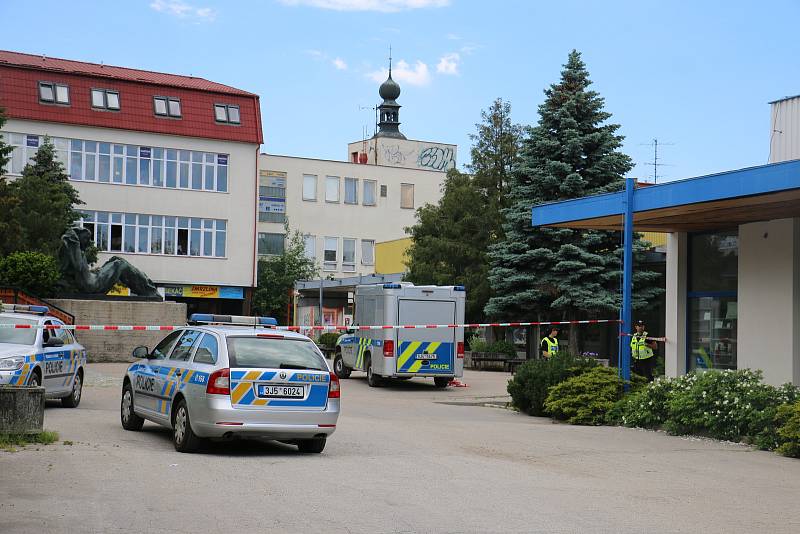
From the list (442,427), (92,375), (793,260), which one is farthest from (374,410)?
(92,375)

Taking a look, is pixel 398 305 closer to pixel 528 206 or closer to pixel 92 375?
pixel 92 375

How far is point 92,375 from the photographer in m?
28.9

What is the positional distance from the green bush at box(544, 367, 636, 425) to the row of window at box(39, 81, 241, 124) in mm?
38611

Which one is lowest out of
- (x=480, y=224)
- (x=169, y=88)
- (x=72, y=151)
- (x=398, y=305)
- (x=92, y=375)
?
(x=92, y=375)

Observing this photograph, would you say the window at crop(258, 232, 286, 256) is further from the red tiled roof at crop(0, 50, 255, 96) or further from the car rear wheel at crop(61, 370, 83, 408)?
the car rear wheel at crop(61, 370, 83, 408)

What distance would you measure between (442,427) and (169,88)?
40.0m

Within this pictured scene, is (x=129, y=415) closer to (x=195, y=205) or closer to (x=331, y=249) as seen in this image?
(x=195, y=205)

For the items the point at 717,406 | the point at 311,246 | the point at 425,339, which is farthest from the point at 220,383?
the point at 311,246

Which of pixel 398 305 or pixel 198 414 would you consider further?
pixel 398 305

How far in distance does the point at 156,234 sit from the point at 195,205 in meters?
2.47

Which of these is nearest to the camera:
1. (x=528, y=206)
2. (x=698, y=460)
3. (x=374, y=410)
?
(x=698, y=460)

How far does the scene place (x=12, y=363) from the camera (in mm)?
16250

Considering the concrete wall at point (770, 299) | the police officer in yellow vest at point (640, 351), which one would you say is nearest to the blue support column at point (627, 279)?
the concrete wall at point (770, 299)

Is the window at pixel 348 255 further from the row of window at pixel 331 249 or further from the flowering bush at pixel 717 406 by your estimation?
the flowering bush at pixel 717 406
